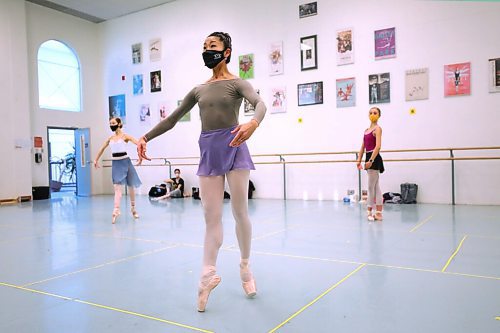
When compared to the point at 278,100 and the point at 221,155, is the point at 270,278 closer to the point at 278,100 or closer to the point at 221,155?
the point at 221,155

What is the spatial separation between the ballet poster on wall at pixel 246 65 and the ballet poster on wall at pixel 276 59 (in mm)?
545

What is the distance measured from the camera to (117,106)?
1197cm

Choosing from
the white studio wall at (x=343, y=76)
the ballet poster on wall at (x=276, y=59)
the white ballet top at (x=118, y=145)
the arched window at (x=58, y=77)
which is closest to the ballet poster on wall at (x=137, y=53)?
the white studio wall at (x=343, y=76)

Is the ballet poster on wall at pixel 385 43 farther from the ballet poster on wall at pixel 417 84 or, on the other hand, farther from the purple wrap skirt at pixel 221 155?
the purple wrap skirt at pixel 221 155

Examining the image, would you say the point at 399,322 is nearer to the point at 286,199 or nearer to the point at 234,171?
the point at 234,171

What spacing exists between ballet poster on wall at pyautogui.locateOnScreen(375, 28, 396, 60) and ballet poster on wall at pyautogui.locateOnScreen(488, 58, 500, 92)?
66.0 inches

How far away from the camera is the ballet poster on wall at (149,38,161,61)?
36.2 ft

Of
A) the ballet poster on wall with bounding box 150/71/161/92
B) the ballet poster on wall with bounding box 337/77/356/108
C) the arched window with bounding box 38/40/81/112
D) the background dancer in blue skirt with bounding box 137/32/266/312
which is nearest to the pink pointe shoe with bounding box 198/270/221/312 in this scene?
the background dancer in blue skirt with bounding box 137/32/266/312

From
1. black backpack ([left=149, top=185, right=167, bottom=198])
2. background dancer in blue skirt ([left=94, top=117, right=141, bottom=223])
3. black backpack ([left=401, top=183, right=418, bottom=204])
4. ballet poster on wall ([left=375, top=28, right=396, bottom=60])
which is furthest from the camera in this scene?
black backpack ([left=149, top=185, right=167, bottom=198])

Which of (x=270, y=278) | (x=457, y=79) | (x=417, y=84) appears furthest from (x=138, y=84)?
(x=270, y=278)

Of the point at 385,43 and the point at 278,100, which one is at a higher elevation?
the point at 385,43

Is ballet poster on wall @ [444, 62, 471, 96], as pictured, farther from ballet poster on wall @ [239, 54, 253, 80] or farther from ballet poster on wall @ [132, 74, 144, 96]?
ballet poster on wall @ [132, 74, 144, 96]

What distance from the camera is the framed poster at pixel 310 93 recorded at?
867 centimetres

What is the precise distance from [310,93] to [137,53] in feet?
18.1
